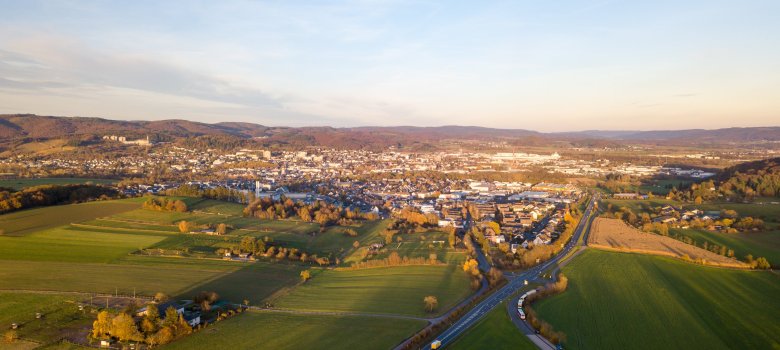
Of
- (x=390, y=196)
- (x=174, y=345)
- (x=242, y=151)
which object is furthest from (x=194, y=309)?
(x=242, y=151)

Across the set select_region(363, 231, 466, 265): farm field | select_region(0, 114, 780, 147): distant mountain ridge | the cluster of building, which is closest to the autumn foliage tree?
select_region(363, 231, 466, 265): farm field

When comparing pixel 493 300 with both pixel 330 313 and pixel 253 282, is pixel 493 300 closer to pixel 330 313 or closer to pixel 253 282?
pixel 330 313

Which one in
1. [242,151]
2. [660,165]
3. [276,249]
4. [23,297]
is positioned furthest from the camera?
[242,151]

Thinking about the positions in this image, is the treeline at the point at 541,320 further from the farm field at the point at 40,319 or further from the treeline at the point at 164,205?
the treeline at the point at 164,205

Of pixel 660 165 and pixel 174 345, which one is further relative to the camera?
pixel 660 165

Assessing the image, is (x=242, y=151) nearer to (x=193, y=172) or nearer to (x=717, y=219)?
(x=193, y=172)

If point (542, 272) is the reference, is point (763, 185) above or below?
above
